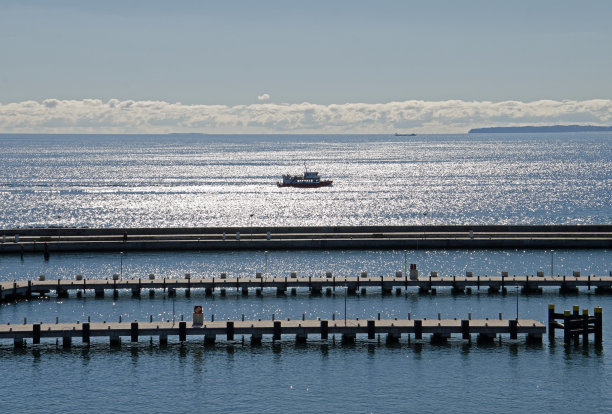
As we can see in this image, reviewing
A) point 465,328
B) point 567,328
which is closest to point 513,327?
point 465,328

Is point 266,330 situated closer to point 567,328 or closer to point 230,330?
point 230,330

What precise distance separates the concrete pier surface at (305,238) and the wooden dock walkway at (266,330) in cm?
4510

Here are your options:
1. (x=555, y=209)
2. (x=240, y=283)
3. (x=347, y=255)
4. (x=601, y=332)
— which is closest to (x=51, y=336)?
(x=240, y=283)

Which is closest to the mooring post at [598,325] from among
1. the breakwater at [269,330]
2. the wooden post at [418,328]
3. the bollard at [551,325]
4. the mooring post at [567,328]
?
the mooring post at [567,328]

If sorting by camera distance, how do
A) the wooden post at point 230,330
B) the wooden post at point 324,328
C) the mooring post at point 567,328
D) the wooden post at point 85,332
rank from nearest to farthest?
the wooden post at point 85,332
the wooden post at point 230,330
the wooden post at point 324,328
the mooring post at point 567,328

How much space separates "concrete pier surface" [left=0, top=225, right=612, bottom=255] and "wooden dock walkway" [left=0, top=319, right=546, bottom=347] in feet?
148

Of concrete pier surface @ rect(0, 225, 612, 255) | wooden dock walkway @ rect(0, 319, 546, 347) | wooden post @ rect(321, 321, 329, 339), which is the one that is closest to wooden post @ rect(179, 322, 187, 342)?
wooden dock walkway @ rect(0, 319, 546, 347)

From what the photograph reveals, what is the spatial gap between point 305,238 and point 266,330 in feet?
167

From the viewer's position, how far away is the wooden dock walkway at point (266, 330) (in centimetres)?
6688

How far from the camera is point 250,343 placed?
68250mm

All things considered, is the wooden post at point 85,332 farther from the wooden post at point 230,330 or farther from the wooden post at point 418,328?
the wooden post at point 418,328

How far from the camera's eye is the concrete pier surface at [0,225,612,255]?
11469 cm

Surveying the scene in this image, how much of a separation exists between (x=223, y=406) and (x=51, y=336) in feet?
60.5

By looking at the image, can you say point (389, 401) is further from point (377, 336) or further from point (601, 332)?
point (601, 332)
